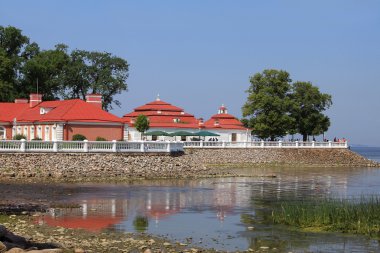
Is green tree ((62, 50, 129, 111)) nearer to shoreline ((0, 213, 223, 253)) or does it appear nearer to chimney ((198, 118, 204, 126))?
chimney ((198, 118, 204, 126))

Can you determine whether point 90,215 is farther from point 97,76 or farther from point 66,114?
point 97,76

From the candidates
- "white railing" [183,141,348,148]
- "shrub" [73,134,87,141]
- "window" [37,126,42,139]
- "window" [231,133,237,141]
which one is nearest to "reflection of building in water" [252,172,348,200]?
"white railing" [183,141,348,148]

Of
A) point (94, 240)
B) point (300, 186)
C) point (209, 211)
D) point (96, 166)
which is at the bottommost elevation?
point (94, 240)

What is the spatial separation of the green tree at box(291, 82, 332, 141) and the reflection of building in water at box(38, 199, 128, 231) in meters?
55.2

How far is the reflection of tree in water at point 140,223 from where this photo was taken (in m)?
24.7

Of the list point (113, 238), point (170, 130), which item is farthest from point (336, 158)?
point (113, 238)

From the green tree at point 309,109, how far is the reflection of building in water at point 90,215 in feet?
181

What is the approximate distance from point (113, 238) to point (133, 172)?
86.0ft

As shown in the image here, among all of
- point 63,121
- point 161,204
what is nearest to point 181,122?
point 63,121

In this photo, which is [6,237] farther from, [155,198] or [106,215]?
[155,198]

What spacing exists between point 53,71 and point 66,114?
92.7 feet

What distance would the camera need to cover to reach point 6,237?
17922 mm

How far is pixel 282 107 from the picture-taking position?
8188 centimetres

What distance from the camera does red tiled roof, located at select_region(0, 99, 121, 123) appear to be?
191ft
